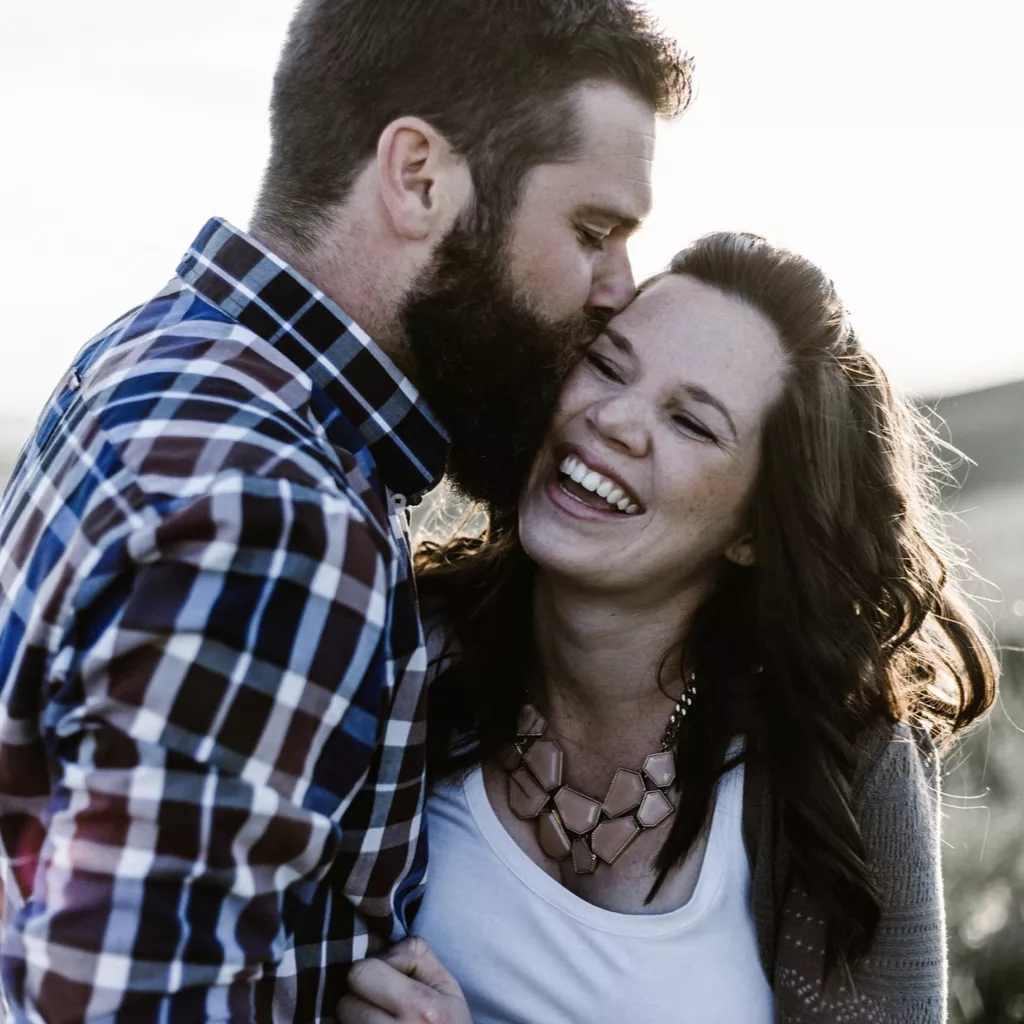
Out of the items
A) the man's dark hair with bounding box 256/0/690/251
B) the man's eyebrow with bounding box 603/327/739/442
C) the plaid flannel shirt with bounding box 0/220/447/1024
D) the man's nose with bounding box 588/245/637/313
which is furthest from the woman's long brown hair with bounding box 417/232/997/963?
the plaid flannel shirt with bounding box 0/220/447/1024

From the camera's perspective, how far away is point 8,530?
4.79 ft

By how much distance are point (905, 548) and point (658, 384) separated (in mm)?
660

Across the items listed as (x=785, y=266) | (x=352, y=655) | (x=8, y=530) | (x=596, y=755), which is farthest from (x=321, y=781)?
(x=785, y=266)

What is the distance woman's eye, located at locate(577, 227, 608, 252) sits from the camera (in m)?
1.88

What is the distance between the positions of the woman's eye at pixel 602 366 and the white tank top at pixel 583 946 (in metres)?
0.83

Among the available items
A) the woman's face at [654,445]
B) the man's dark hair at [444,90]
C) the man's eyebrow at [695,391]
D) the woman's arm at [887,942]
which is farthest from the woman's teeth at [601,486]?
the woman's arm at [887,942]

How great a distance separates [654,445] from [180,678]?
116 cm

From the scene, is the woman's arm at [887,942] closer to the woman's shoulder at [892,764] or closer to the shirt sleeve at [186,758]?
the woman's shoulder at [892,764]

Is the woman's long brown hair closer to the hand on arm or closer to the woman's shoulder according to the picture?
the woman's shoulder

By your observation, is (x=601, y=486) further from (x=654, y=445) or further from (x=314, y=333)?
(x=314, y=333)

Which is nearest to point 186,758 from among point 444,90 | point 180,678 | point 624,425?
point 180,678

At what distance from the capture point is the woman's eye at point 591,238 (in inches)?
74.1

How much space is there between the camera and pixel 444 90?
5.76 feet

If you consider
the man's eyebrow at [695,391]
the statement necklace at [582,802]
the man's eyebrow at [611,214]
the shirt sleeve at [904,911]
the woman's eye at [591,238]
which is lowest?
the statement necklace at [582,802]
